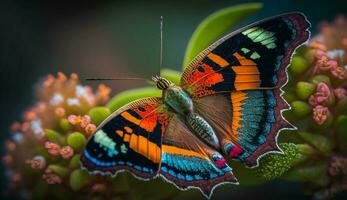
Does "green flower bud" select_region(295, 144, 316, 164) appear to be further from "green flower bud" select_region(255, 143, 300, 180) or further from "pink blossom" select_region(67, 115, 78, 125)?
"pink blossom" select_region(67, 115, 78, 125)

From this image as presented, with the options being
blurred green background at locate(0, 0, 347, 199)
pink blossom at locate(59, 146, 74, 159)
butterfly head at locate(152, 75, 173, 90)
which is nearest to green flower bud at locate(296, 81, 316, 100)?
butterfly head at locate(152, 75, 173, 90)

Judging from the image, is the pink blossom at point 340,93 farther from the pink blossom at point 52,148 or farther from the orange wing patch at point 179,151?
the pink blossom at point 52,148

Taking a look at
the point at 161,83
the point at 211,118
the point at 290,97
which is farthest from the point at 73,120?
the point at 290,97

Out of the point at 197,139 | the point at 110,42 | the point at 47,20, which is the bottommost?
the point at 197,139

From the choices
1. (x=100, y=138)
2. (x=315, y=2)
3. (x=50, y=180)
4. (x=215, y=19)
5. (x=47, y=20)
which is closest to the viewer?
(x=100, y=138)

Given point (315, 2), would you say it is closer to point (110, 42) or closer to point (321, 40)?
point (321, 40)

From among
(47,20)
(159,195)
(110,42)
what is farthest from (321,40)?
(47,20)
